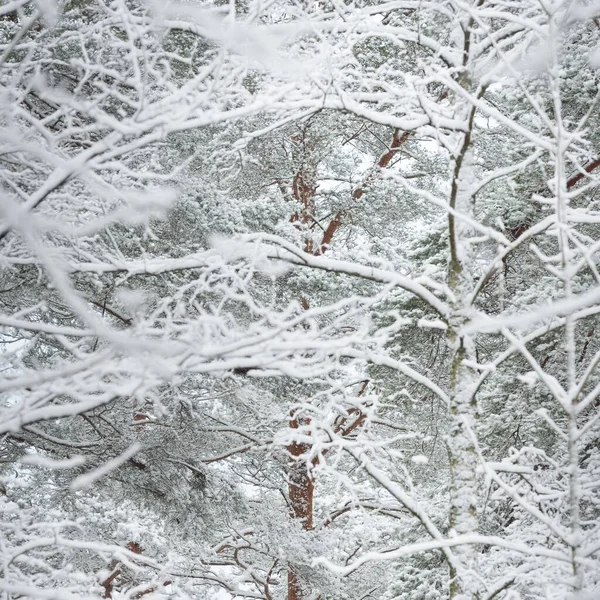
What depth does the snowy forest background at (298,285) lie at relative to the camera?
2092 millimetres

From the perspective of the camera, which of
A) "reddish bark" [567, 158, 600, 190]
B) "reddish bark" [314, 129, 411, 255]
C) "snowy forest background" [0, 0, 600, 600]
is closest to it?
"snowy forest background" [0, 0, 600, 600]

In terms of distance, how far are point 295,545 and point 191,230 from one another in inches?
127

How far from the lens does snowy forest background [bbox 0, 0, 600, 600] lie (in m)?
2.09

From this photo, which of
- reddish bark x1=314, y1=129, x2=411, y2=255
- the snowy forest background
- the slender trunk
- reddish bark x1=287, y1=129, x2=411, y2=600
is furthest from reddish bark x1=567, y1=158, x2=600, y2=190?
reddish bark x1=314, y1=129, x2=411, y2=255

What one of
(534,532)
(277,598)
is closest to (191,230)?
(534,532)

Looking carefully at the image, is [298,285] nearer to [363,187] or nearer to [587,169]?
[363,187]

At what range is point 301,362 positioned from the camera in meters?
2.19

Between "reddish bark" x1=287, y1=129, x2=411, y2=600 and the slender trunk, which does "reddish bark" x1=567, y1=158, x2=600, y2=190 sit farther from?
"reddish bark" x1=287, y1=129, x2=411, y2=600

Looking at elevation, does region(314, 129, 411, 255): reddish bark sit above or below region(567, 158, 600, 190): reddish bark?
below

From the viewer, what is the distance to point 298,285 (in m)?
6.10

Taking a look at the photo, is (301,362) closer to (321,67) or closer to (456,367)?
(456,367)

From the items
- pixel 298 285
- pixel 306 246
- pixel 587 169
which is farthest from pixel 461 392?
pixel 306 246

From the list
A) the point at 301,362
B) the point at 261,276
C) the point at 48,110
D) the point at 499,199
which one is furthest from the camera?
the point at 261,276

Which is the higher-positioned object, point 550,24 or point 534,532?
point 550,24
